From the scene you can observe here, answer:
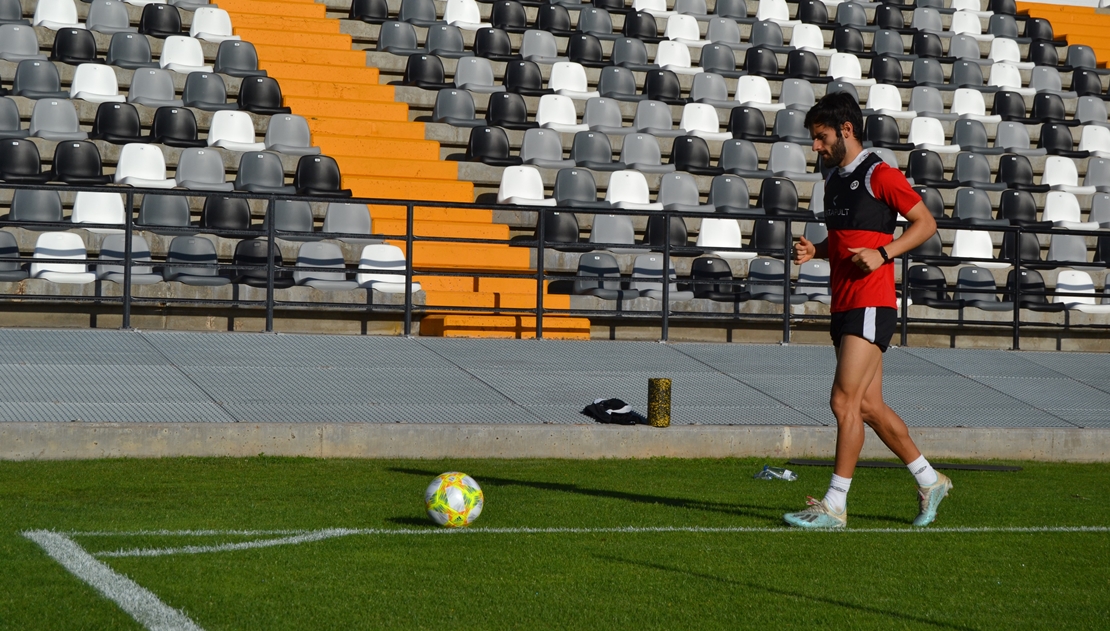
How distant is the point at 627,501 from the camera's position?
7.41 m

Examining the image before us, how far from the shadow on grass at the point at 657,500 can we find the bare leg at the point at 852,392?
51cm

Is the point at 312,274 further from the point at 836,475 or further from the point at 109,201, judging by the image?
the point at 836,475

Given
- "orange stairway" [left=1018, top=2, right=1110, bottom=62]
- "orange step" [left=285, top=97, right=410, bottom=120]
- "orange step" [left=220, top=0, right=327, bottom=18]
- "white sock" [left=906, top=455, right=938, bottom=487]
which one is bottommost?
"white sock" [left=906, top=455, right=938, bottom=487]

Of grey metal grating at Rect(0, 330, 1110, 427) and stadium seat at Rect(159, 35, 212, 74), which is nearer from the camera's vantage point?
grey metal grating at Rect(0, 330, 1110, 427)

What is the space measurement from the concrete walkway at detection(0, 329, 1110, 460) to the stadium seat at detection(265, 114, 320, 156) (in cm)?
487

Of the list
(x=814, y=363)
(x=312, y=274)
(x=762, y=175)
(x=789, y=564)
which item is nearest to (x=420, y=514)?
(x=789, y=564)

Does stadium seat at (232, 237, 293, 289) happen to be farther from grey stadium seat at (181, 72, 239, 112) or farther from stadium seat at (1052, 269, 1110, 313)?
stadium seat at (1052, 269, 1110, 313)

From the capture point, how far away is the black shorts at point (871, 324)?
261 inches

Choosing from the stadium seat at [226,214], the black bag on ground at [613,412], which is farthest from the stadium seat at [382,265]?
the black bag on ground at [613,412]

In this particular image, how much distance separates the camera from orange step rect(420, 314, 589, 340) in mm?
13828

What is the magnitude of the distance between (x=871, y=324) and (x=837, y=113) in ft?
3.49

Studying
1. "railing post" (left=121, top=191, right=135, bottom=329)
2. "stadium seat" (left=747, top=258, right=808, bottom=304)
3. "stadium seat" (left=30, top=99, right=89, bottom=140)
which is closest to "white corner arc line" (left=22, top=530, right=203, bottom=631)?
"railing post" (left=121, top=191, right=135, bottom=329)

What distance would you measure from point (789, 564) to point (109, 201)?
10.6m

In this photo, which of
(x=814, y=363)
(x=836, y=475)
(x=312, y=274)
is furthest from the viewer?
(x=312, y=274)
